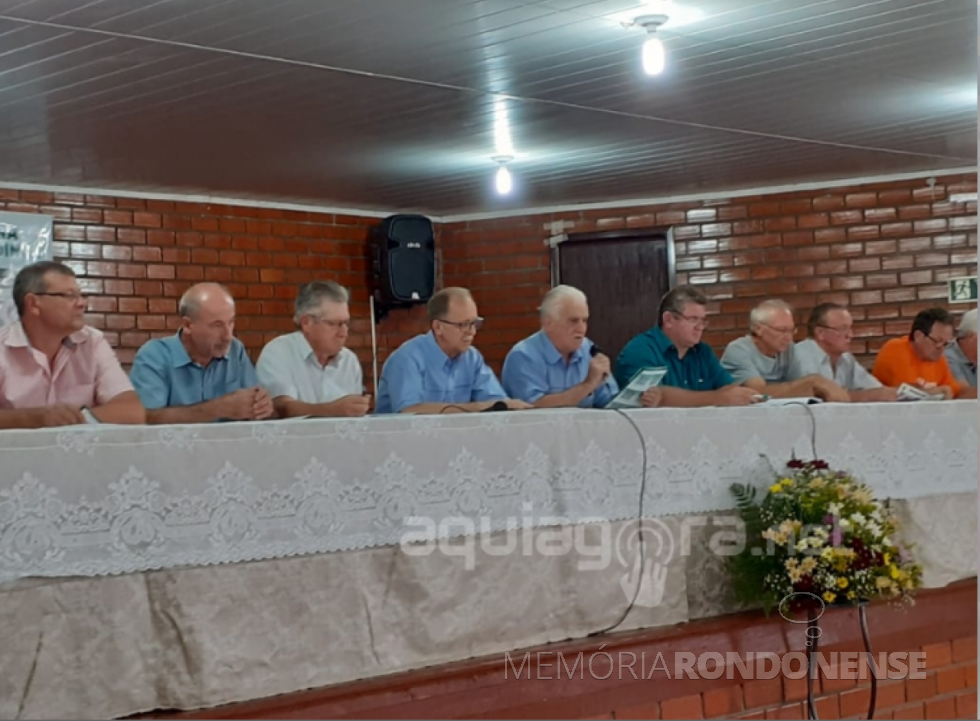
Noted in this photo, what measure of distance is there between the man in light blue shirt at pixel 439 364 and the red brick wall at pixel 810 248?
12.8 feet

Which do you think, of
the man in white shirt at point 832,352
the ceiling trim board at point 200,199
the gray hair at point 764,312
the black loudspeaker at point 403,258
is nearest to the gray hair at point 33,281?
the gray hair at point 764,312

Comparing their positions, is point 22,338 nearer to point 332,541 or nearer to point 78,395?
point 78,395

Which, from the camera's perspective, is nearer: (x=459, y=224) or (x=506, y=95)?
(x=506, y=95)

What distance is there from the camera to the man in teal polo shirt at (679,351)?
5.35m

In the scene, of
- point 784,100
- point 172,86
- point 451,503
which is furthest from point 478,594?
point 784,100

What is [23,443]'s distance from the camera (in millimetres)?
2758

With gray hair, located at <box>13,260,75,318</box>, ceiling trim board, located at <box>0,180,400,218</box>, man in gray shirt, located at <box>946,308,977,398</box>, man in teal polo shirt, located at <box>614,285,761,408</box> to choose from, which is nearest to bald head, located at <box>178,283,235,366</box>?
gray hair, located at <box>13,260,75,318</box>

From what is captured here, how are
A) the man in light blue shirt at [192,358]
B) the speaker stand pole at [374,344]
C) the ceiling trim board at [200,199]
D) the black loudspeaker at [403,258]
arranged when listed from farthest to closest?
1. the speaker stand pole at [374,344]
2. the black loudspeaker at [403,258]
3. the ceiling trim board at [200,199]
4. the man in light blue shirt at [192,358]

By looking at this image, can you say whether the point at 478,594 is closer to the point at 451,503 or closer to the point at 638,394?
the point at 451,503

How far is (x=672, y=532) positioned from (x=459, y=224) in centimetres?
552

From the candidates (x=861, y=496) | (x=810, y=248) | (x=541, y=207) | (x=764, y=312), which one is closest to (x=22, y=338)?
(x=861, y=496)

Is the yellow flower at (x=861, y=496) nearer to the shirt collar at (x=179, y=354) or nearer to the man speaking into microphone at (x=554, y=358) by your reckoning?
the man speaking into microphone at (x=554, y=358)

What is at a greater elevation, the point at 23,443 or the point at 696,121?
the point at 696,121

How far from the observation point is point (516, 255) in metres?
9.09
